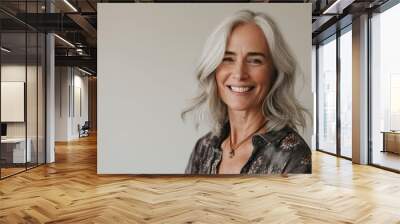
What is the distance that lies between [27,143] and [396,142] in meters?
7.31

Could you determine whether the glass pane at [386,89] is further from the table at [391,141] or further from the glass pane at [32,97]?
the glass pane at [32,97]

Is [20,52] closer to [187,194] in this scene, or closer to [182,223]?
[187,194]

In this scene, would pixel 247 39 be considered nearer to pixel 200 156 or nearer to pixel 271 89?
pixel 271 89

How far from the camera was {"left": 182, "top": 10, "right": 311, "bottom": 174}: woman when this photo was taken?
654cm

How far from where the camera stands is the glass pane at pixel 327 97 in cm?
1057

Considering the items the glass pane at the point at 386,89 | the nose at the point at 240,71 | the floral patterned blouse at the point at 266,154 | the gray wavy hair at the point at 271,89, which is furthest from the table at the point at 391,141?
the nose at the point at 240,71

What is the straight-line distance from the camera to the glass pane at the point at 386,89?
7.74m

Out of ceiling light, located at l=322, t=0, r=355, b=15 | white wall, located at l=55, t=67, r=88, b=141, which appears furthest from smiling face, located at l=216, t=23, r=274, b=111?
white wall, located at l=55, t=67, r=88, b=141

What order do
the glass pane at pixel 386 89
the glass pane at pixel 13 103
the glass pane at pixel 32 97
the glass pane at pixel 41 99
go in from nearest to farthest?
1. the glass pane at pixel 13 103
2. the glass pane at pixel 386 89
3. the glass pane at pixel 32 97
4. the glass pane at pixel 41 99

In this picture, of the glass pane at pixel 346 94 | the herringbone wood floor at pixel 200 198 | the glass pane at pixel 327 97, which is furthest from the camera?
the glass pane at pixel 327 97

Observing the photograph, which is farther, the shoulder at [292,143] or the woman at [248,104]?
the shoulder at [292,143]

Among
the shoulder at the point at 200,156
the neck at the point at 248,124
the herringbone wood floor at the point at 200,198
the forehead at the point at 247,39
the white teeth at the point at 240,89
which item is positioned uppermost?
the forehead at the point at 247,39

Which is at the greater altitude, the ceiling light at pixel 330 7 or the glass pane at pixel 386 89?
the ceiling light at pixel 330 7

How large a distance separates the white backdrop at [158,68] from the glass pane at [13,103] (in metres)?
1.69
